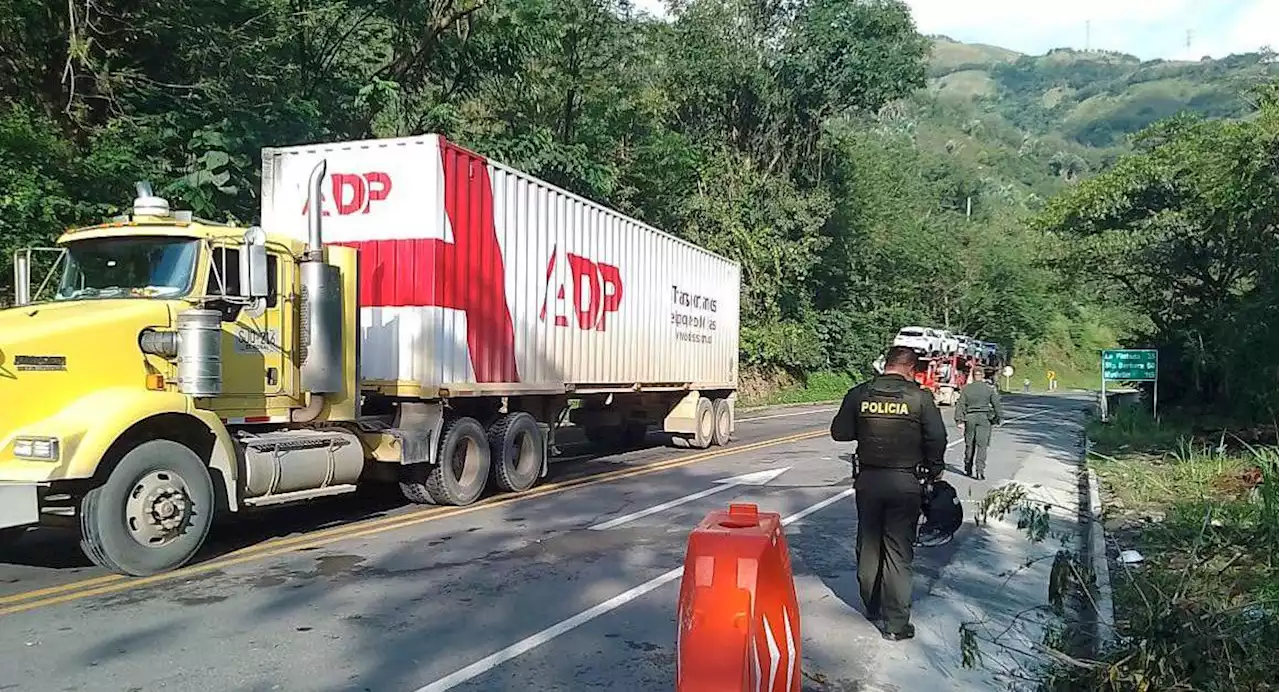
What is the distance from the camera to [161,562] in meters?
7.64

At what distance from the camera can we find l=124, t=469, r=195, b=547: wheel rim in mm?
7547

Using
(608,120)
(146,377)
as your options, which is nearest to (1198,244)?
(608,120)

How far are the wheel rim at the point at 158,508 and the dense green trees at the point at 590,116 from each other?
6718mm

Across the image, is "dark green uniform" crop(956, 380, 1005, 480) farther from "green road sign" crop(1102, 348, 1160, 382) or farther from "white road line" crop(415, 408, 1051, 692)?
"green road sign" crop(1102, 348, 1160, 382)

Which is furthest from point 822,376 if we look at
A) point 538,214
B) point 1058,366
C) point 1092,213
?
point 1058,366

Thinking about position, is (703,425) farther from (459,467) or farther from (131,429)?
(131,429)

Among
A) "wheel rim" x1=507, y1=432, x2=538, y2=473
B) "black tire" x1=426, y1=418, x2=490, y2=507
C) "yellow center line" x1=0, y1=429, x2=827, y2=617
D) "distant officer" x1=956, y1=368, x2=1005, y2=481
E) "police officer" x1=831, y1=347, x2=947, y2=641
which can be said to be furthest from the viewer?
"distant officer" x1=956, y1=368, x2=1005, y2=481

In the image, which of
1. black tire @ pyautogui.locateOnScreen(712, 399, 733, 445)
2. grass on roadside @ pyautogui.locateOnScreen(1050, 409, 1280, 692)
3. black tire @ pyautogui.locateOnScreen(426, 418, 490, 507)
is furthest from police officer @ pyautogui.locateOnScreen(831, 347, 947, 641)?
black tire @ pyautogui.locateOnScreen(712, 399, 733, 445)

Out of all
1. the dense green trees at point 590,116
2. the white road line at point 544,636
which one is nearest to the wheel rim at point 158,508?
the white road line at point 544,636

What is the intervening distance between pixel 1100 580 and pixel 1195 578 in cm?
130

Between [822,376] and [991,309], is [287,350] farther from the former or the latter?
[991,309]

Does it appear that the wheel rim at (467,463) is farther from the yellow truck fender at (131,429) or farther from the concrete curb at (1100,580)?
the concrete curb at (1100,580)

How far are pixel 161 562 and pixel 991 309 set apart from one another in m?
58.6

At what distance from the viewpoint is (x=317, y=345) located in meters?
9.45
